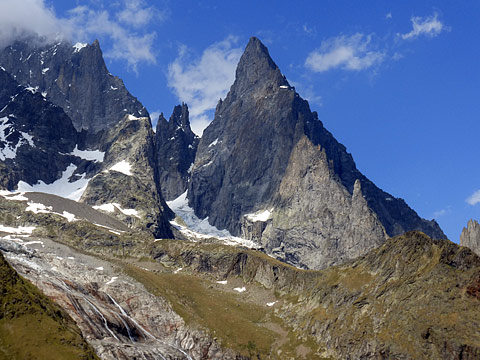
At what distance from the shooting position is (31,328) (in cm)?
14775

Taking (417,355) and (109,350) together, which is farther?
(417,355)

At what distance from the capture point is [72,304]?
190500mm

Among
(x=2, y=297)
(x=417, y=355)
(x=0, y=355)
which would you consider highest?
(x=417, y=355)

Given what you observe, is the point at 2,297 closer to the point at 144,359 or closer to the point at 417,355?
the point at 144,359

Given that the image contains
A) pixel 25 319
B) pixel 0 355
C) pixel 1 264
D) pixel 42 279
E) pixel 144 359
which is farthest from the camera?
pixel 42 279

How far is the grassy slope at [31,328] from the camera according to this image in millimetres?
140500

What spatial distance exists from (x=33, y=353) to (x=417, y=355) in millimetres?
115339

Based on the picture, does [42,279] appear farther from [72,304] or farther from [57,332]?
[57,332]

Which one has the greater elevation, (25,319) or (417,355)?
(417,355)

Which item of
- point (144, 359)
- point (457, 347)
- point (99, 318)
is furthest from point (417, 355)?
point (99, 318)

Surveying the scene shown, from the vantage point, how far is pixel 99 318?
640 ft

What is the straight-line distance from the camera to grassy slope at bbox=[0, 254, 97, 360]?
461ft

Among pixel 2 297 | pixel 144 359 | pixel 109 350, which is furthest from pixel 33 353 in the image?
pixel 144 359

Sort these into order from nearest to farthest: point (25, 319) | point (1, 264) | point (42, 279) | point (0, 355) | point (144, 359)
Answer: point (0, 355), point (25, 319), point (1, 264), point (144, 359), point (42, 279)
